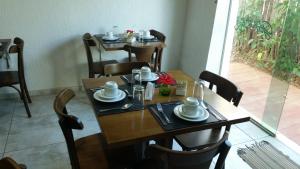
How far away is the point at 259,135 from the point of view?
263 cm

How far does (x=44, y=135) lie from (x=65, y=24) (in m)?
1.31

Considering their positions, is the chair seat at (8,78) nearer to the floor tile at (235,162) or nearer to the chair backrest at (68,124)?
the chair backrest at (68,124)

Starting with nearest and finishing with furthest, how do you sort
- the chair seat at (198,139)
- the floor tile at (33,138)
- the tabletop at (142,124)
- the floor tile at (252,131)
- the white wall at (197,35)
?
the tabletop at (142,124)
the chair seat at (198,139)
the floor tile at (33,138)
the floor tile at (252,131)
the white wall at (197,35)

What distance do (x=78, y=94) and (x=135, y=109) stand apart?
78.5 inches

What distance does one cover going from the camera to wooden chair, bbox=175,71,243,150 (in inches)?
65.8

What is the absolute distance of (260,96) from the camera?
10.4ft

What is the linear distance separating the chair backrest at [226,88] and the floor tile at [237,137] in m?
0.80

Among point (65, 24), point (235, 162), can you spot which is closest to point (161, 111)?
point (235, 162)

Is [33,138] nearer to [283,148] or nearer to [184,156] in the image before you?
[184,156]

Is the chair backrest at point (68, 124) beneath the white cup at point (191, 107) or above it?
beneath

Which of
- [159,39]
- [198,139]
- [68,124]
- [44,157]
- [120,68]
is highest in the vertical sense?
[159,39]

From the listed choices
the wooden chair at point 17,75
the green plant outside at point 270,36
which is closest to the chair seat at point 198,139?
the green plant outside at point 270,36

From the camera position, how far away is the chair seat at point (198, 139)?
1.65 meters

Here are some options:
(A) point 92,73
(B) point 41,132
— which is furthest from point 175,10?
(B) point 41,132
